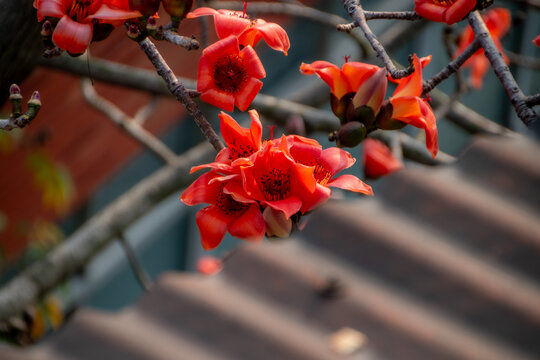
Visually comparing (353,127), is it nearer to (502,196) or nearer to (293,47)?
(502,196)

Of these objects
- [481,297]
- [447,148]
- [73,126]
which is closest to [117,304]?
[73,126]

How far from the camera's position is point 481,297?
26.1 inches

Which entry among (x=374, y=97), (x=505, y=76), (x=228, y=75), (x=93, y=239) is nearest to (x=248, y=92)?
(x=228, y=75)

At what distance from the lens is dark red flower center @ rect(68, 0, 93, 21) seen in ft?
1.70

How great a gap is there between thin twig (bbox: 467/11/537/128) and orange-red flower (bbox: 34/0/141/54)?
0.33 meters

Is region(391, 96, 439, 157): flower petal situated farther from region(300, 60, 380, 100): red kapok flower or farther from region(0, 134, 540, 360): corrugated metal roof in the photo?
region(0, 134, 540, 360): corrugated metal roof

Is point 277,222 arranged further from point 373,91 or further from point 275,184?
point 373,91

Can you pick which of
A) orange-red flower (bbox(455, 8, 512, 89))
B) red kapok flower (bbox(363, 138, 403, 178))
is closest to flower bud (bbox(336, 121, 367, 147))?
red kapok flower (bbox(363, 138, 403, 178))

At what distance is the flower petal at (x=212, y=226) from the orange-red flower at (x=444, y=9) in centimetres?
29

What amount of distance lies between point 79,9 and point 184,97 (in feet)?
0.44

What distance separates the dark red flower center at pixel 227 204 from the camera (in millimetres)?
513

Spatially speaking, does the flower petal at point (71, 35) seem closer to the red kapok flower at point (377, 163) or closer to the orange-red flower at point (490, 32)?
the red kapok flower at point (377, 163)

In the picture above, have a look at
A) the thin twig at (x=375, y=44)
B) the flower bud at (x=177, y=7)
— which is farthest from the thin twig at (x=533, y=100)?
the flower bud at (x=177, y=7)

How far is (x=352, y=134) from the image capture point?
1.84 ft
